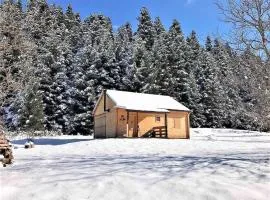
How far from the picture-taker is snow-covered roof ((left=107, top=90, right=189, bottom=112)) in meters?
33.2

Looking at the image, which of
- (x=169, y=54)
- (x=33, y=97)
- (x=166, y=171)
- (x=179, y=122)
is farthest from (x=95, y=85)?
(x=166, y=171)

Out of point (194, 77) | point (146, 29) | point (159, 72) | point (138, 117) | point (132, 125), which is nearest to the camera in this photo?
point (132, 125)

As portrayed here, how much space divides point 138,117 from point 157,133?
9.00ft

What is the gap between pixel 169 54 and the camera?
62688 mm

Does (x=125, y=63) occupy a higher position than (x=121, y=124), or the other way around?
(x=125, y=63)

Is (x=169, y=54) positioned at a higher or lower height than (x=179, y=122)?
higher

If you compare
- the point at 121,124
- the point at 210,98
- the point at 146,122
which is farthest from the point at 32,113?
the point at 210,98

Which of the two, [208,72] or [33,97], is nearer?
[33,97]


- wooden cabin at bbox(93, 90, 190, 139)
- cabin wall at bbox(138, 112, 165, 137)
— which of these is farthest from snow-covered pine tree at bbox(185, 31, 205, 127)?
cabin wall at bbox(138, 112, 165, 137)

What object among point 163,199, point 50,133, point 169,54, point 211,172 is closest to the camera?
point 163,199

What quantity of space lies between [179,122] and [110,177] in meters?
29.2

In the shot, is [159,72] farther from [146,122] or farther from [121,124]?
[121,124]

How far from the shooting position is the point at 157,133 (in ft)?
113

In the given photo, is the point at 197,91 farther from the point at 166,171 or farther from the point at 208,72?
the point at 166,171
